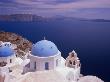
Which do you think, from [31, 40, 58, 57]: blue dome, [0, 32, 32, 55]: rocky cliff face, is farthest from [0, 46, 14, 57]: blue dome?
[0, 32, 32, 55]: rocky cliff face

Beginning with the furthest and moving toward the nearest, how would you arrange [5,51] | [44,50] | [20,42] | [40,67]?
[20,42]
[5,51]
[44,50]
[40,67]

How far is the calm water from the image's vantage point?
54031 millimetres

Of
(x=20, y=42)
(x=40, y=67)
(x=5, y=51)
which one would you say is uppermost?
(x=20, y=42)

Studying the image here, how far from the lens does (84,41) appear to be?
3118 inches

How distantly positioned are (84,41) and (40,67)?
5352 centimetres

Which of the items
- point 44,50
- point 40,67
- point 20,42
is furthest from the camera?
point 20,42

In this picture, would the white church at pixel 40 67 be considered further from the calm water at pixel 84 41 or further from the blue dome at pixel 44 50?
the calm water at pixel 84 41

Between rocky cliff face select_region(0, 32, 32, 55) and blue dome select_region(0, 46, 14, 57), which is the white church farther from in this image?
rocky cliff face select_region(0, 32, 32, 55)

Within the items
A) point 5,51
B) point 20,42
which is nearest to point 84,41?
point 20,42

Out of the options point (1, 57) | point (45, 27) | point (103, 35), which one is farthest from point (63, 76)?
point (45, 27)

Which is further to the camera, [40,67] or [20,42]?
[20,42]

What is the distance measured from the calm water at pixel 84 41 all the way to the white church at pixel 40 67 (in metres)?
21.5

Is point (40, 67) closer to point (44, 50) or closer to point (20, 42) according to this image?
point (44, 50)

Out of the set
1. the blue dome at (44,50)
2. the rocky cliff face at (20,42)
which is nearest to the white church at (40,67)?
the blue dome at (44,50)
